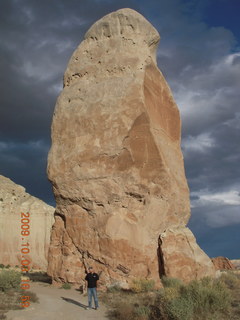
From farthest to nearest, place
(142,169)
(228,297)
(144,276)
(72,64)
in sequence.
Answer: (72,64) < (142,169) < (144,276) < (228,297)

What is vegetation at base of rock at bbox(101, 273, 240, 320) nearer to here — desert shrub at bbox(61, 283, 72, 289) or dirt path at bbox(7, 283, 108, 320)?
dirt path at bbox(7, 283, 108, 320)

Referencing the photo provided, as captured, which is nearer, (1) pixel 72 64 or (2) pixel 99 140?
(2) pixel 99 140

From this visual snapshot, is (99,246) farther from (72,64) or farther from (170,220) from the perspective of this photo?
(72,64)

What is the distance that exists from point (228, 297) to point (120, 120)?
22.7 ft

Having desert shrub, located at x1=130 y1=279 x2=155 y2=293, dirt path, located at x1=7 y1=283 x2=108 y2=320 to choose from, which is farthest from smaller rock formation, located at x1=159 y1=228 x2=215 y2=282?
dirt path, located at x1=7 y1=283 x2=108 y2=320

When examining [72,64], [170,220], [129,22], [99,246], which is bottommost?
[99,246]

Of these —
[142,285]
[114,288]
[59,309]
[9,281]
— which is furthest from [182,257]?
→ [9,281]

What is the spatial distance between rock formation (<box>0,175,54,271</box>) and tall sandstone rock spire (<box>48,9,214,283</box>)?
77.9 feet

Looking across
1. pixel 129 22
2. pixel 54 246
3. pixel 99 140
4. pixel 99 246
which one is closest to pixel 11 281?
pixel 54 246

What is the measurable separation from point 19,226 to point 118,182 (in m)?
27.3

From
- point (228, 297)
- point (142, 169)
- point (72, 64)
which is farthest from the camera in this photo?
point (72, 64)

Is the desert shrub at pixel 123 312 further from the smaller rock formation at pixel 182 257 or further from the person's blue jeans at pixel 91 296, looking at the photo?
the smaller rock formation at pixel 182 257

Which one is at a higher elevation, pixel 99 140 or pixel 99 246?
pixel 99 140

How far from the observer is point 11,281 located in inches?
498
